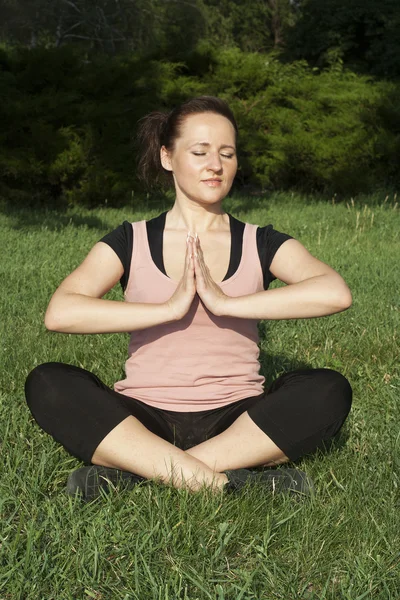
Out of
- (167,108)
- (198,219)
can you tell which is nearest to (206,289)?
(198,219)

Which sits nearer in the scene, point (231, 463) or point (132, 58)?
point (231, 463)

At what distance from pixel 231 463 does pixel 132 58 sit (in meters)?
11.0

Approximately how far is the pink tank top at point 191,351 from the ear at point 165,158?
38 centimetres

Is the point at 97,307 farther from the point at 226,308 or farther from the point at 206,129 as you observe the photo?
the point at 206,129

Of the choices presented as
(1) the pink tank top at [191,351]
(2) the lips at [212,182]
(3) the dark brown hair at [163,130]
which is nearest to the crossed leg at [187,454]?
(1) the pink tank top at [191,351]

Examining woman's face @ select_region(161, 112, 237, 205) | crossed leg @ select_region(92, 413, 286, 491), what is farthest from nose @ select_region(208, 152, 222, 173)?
crossed leg @ select_region(92, 413, 286, 491)

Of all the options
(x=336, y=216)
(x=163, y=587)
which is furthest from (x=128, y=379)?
(x=336, y=216)

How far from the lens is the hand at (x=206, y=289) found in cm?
300

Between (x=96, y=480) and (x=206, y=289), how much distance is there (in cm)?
83

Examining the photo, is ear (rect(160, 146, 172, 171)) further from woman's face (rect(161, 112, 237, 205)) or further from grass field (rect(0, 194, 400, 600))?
grass field (rect(0, 194, 400, 600))

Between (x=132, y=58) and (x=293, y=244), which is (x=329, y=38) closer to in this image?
(x=132, y=58)

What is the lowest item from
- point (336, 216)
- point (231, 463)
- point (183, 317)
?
point (336, 216)

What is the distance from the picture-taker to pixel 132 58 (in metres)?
12.9

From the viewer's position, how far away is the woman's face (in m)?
3.29
